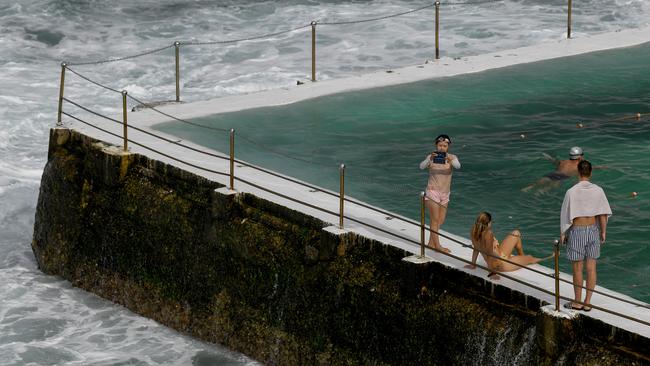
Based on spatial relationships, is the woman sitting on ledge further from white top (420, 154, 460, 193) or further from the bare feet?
white top (420, 154, 460, 193)

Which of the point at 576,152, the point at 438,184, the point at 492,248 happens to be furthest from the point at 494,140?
the point at 492,248

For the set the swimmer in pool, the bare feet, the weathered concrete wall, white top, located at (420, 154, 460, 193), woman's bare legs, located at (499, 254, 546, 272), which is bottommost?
the weathered concrete wall

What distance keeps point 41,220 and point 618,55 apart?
34.6ft

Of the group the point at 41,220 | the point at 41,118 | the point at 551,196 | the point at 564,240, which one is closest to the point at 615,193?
the point at 551,196

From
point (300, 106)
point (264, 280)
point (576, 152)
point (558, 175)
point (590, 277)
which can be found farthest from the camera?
point (300, 106)

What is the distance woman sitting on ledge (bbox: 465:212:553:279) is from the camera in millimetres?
→ 12578

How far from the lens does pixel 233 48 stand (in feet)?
105

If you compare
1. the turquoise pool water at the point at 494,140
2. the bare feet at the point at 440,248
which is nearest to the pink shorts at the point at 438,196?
the bare feet at the point at 440,248

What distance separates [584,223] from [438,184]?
208 cm

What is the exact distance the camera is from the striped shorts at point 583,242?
11586mm

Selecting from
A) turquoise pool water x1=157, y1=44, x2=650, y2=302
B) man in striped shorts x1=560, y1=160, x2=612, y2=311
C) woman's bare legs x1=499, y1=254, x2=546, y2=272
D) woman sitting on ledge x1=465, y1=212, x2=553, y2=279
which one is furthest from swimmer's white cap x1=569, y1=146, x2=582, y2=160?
man in striped shorts x1=560, y1=160, x2=612, y2=311

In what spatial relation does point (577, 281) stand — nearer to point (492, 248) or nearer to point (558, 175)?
point (492, 248)

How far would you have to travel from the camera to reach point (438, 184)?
13352 mm

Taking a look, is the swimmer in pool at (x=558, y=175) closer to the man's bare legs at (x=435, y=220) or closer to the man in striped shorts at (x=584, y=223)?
the man's bare legs at (x=435, y=220)
